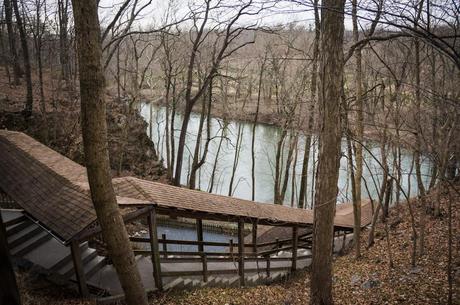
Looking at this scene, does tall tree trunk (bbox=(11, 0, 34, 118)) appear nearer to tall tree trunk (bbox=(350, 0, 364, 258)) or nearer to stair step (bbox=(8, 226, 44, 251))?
stair step (bbox=(8, 226, 44, 251))

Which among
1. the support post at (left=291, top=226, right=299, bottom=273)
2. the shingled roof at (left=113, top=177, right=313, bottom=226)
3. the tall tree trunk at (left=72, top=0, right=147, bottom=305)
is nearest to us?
the tall tree trunk at (left=72, top=0, right=147, bottom=305)

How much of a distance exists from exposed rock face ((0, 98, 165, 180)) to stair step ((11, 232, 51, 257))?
7.80 m

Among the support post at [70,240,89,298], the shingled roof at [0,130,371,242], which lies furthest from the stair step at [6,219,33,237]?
the support post at [70,240,89,298]

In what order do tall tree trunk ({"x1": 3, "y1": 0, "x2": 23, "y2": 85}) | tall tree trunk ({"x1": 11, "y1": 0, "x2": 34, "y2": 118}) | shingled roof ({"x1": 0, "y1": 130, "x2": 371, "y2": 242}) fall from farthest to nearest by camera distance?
1. tall tree trunk ({"x1": 3, "y1": 0, "x2": 23, "y2": 85})
2. tall tree trunk ({"x1": 11, "y1": 0, "x2": 34, "y2": 118})
3. shingled roof ({"x1": 0, "y1": 130, "x2": 371, "y2": 242})

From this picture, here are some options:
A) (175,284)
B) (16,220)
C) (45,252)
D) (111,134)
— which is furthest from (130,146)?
(175,284)

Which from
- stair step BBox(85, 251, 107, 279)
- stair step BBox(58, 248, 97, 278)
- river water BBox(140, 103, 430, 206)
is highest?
stair step BBox(58, 248, 97, 278)

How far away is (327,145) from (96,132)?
3.80m

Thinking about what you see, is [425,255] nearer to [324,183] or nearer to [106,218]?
[324,183]

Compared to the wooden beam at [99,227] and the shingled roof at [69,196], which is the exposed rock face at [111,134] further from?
the wooden beam at [99,227]

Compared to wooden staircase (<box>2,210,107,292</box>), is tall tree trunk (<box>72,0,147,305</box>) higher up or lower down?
higher up

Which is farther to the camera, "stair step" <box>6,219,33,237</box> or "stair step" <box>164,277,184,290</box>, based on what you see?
"stair step" <box>6,219,33,237</box>

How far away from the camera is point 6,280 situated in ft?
16.7

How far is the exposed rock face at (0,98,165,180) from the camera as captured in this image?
61.1 feet

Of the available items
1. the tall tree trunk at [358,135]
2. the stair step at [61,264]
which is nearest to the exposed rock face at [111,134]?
the stair step at [61,264]
